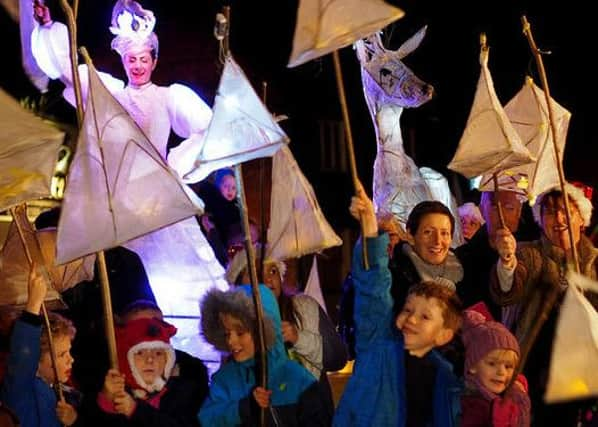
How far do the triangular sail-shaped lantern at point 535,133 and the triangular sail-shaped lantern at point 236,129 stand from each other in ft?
6.58

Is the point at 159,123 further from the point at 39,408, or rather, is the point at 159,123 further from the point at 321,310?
the point at 39,408

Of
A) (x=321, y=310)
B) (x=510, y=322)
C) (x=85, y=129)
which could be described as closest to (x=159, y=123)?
(x=321, y=310)

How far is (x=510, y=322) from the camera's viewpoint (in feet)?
17.6

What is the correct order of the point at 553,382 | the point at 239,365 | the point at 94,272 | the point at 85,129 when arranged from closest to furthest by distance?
the point at 553,382 < the point at 85,129 < the point at 239,365 < the point at 94,272

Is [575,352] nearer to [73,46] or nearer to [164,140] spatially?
[73,46]

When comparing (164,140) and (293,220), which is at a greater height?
(293,220)

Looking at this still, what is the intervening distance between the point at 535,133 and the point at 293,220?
209 centimetres

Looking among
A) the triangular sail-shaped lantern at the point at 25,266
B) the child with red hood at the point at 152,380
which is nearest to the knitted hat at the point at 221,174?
the triangular sail-shaped lantern at the point at 25,266

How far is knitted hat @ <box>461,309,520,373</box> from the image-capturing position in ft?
14.0

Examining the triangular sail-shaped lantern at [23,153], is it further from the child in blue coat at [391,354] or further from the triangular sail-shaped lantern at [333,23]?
the child in blue coat at [391,354]

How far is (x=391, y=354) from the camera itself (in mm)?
4176

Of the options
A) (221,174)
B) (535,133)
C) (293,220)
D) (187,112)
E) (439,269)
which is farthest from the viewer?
(221,174)

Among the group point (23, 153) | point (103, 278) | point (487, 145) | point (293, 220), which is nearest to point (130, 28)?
point (293, 220)

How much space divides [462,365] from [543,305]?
0.72 metres
